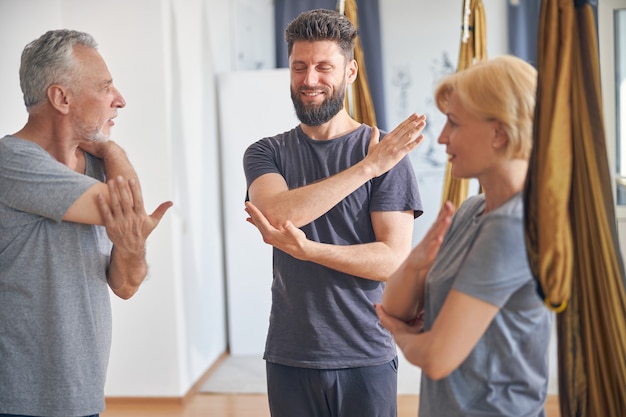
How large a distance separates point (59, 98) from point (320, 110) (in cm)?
67

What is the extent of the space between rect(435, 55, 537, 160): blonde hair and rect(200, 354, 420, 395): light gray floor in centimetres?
337

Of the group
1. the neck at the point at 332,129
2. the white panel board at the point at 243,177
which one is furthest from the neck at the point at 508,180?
the white panel board at the point at 243,177

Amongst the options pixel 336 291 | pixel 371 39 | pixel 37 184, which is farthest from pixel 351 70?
pixel 371 39

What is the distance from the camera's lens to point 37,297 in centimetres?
170

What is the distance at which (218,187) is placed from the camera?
5.30 metres

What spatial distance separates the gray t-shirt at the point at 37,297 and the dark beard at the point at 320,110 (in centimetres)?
61

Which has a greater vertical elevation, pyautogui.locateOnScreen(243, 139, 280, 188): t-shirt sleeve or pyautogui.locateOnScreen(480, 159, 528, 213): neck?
pyautogui.locateOnScreen(243, 139, 280, 188): t-shirt sleeve

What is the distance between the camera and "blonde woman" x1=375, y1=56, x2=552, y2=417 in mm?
1200

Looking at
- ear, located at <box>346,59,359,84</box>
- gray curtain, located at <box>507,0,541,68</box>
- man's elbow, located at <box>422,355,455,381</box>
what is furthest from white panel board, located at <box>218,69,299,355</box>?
man's elbow, located at <box>422,355,455,381</box>

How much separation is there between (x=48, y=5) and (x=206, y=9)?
54.7 inches

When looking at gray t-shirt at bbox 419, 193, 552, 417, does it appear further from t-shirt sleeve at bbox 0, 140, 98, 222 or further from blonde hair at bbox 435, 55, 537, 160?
t-shirt sleeve at bbox 0, 140, 98, 222

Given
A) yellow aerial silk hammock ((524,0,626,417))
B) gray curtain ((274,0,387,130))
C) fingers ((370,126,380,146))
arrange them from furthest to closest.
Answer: gray curtain ((274,0,387,130)), fingers ((370,126,380,146)), yellow aerial silk hammock ((524,0,626,417))

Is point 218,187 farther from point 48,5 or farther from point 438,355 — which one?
point 438,355

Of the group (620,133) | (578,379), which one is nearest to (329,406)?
(578,379)
